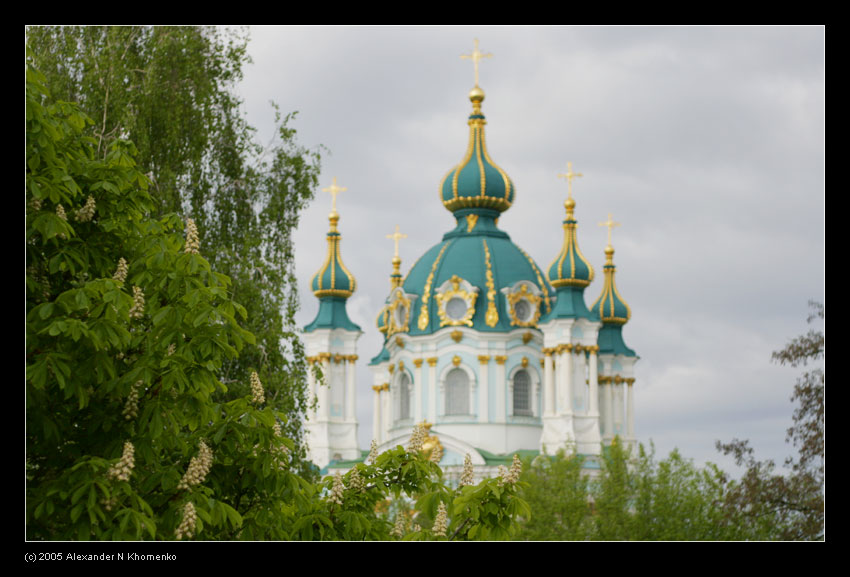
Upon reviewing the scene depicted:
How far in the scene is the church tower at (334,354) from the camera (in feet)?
142

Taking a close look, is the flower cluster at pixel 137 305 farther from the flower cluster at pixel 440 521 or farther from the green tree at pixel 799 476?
the green tree at pixel 799 476

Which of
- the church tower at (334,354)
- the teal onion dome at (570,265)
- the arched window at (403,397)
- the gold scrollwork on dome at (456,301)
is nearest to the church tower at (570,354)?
the teal onion dome at (570,265)

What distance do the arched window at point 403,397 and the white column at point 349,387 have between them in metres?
1.70

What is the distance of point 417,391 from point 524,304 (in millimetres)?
4426

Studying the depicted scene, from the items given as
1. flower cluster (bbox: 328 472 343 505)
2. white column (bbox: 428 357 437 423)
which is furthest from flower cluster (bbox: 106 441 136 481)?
white column (bbox: 428 357 437 423)

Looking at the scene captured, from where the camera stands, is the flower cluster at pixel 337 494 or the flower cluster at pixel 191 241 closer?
the flower cluster at pixel 191 241

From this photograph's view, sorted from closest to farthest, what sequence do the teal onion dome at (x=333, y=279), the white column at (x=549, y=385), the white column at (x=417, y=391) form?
the white column at (x=549, y=385) < the white column at (x=417, y=391) < the teal onion dome at (x=333, y=279)

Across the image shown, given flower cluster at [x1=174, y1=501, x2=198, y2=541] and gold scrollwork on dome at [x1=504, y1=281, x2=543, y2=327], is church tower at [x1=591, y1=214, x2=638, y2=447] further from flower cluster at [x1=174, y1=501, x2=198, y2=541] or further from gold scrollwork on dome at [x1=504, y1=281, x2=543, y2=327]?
flower cluster at [x1=174, y1=501, x2=198, y2=541]

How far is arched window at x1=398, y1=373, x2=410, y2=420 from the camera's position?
142 feet

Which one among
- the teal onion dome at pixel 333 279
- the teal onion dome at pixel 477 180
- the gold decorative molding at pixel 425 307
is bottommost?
the gold decorative molding at pixel 425 307

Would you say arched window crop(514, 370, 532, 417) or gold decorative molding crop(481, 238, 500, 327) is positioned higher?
gold decorative molding crop(481, 238, 500, 327)

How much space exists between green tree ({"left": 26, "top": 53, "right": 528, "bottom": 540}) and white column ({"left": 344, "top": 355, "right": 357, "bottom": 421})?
1367 inches

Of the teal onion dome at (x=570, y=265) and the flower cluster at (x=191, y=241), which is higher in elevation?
the teal onion dome at (x=570, y=265)
